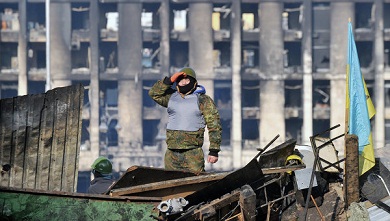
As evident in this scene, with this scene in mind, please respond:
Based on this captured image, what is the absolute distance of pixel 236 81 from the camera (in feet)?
164

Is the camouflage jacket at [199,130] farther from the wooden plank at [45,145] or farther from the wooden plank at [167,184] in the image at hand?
the wooden plank at [45,145]

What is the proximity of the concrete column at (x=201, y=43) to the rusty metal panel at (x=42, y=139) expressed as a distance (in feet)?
141

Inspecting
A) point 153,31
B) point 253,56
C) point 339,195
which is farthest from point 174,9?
point 339,195

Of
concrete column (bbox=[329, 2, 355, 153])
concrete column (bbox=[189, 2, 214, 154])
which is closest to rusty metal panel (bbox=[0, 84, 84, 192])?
concrete column (bbox=[189, 2, 214, 154])

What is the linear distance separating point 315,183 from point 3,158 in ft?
9.87

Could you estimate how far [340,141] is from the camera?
4981cm

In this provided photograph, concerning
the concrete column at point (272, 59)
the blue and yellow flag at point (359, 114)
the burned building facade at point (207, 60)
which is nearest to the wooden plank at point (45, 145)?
the blue and yellow flag at point (359, 114)

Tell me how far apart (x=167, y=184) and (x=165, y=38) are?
4377 centimetres

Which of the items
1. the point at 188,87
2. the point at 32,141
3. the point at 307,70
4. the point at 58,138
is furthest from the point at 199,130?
the point at 307,70

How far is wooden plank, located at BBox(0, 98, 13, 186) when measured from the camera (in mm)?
6873

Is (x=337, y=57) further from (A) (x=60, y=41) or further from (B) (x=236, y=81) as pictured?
(A) (x=60, y=41)

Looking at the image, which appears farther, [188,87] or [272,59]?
[272,59]

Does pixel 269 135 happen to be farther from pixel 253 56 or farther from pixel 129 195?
pixel 129 195

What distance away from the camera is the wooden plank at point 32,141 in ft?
22.9
